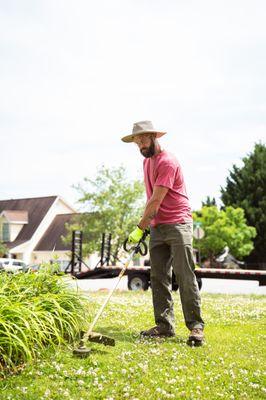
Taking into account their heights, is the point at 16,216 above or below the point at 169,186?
above

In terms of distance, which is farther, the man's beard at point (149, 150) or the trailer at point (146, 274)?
the trailer at point (146, 274)

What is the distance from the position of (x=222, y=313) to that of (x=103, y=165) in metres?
33.4

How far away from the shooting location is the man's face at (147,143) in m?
6.57

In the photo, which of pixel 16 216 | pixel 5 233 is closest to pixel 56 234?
pixel 16 216

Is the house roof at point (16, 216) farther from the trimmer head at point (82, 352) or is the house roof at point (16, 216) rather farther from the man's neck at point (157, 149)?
the trimmer head at point (82, 352)

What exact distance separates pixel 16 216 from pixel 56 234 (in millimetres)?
4105

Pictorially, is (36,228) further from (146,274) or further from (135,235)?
(135,235)

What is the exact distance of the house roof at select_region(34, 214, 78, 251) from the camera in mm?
47375

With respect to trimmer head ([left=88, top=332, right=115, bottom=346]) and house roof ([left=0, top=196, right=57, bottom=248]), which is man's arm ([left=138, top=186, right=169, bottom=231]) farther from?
house roof ([left=0, top=196, right=57, bottom=248])

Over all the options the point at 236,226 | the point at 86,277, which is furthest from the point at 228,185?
the point at 86,277

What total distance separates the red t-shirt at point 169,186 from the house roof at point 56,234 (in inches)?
1589

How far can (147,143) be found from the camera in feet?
21.6

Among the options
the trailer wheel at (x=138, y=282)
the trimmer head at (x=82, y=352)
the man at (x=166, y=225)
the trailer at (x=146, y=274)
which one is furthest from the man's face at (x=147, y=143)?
the trailer wheel at (x=138, y=282)

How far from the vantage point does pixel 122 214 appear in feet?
135
